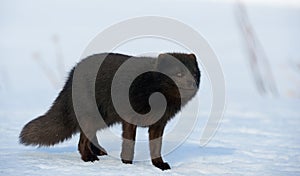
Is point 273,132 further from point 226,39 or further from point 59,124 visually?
point 226,39

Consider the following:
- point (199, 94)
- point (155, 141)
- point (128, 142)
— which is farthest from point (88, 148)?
point (199, 94)

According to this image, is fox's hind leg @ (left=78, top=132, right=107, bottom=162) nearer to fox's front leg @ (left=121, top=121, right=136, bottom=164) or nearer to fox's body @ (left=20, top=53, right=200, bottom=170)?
fox's body @ (left=20, top=53, right=200, bottom=170)

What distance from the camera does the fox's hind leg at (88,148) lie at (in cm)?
613

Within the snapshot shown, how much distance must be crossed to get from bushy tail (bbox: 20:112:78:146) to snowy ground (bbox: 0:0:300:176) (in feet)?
0.46

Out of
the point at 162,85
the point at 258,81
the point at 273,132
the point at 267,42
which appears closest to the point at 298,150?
the point at 273,132

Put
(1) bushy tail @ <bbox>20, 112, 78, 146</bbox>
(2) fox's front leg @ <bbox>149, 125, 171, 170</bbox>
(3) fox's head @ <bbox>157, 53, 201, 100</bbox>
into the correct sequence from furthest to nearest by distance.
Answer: (1) bushy tail @ <bbox>20, 112, 78, 146</bbox>
(2) fox's front leg @ <bbox>149, 125, 171, 170</bbox>
(3) fox's head @ <bbox>157, 53, 201, 100</bbox>

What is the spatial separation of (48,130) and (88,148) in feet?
1.71

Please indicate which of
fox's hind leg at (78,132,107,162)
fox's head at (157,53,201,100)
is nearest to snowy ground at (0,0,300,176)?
fox's hind leg at (78,132,107,162)

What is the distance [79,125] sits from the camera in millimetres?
6211

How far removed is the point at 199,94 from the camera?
46.1 ft

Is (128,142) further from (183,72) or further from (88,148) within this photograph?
(183,72)

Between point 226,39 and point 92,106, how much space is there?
64.8 ft

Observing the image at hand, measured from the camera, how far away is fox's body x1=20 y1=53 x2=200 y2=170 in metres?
6.04

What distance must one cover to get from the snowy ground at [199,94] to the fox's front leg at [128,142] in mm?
125
